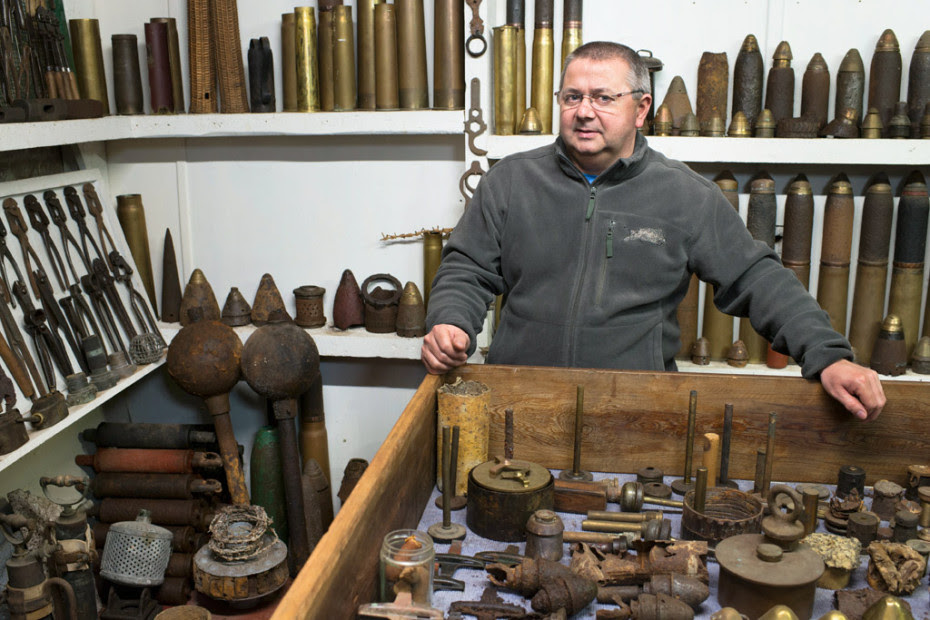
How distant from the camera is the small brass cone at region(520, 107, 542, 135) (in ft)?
9.62

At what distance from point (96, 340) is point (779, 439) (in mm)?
2216

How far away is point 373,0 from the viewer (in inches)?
121

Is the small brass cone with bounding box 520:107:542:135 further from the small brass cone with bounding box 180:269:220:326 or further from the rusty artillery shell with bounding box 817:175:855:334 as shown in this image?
the small brass cone with bounding box 180:269:220:326

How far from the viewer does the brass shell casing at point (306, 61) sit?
9.91ft

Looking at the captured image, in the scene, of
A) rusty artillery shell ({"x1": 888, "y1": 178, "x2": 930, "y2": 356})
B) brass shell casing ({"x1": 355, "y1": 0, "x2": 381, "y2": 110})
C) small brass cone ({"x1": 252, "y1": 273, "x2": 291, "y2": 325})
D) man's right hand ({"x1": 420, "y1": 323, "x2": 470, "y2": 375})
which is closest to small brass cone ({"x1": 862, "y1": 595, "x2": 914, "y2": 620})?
man's right hand ({"x1": 420, "y1": 323, "x2": 470, "y2": 375})

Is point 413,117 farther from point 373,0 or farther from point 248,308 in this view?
point 248,308

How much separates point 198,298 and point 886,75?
2.73 m

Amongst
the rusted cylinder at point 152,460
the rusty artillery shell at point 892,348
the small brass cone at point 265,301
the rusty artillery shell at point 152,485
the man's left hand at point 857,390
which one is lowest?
the rusty artillery shell at point 152,485

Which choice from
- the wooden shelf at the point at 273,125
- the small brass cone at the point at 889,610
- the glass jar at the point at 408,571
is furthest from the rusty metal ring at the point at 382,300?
the small brass cone at the point at 889,610

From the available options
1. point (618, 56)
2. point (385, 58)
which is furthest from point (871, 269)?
point (385, 58)

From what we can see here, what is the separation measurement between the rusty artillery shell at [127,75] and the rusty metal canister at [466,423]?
7.44 feet

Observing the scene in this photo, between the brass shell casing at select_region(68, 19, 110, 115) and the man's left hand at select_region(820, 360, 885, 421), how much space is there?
278cm

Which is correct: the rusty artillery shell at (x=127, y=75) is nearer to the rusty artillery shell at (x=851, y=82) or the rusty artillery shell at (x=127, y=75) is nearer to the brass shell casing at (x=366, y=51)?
the brass shell casing at (x=366, y=51)

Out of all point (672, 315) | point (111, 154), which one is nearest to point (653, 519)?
point (672, 315)
